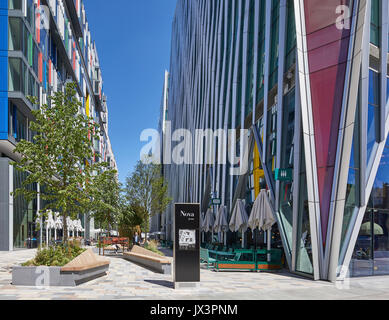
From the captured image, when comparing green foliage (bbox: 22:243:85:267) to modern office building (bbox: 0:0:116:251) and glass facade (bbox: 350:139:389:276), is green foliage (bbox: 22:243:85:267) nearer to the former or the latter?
glass facade (bbox: 350:139:389:276)

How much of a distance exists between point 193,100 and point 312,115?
115ft

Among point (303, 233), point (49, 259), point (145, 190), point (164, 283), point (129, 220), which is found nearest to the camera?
point (164, 283)

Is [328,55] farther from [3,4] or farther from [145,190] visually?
[3,4]

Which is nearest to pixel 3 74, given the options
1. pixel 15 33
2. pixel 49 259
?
pixel 15 33

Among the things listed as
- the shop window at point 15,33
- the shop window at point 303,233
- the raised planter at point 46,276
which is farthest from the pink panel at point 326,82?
the shop window at point 15,33

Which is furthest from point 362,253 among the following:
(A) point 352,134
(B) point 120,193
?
(B) point 120,193

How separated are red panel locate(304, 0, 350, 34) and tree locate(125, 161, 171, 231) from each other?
2099cm

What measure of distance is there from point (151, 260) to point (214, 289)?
21.6 feet

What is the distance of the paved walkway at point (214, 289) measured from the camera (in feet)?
34.0

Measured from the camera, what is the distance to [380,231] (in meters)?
16.2

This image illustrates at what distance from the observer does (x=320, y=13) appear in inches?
616

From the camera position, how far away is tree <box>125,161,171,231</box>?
113 ft

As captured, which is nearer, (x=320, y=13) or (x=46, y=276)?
(x=46, y=276)

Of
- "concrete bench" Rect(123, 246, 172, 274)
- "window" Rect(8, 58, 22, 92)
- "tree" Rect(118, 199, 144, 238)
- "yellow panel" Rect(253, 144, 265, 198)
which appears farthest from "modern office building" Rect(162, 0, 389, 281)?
"window" Rect(8, 58, 22, 92)
